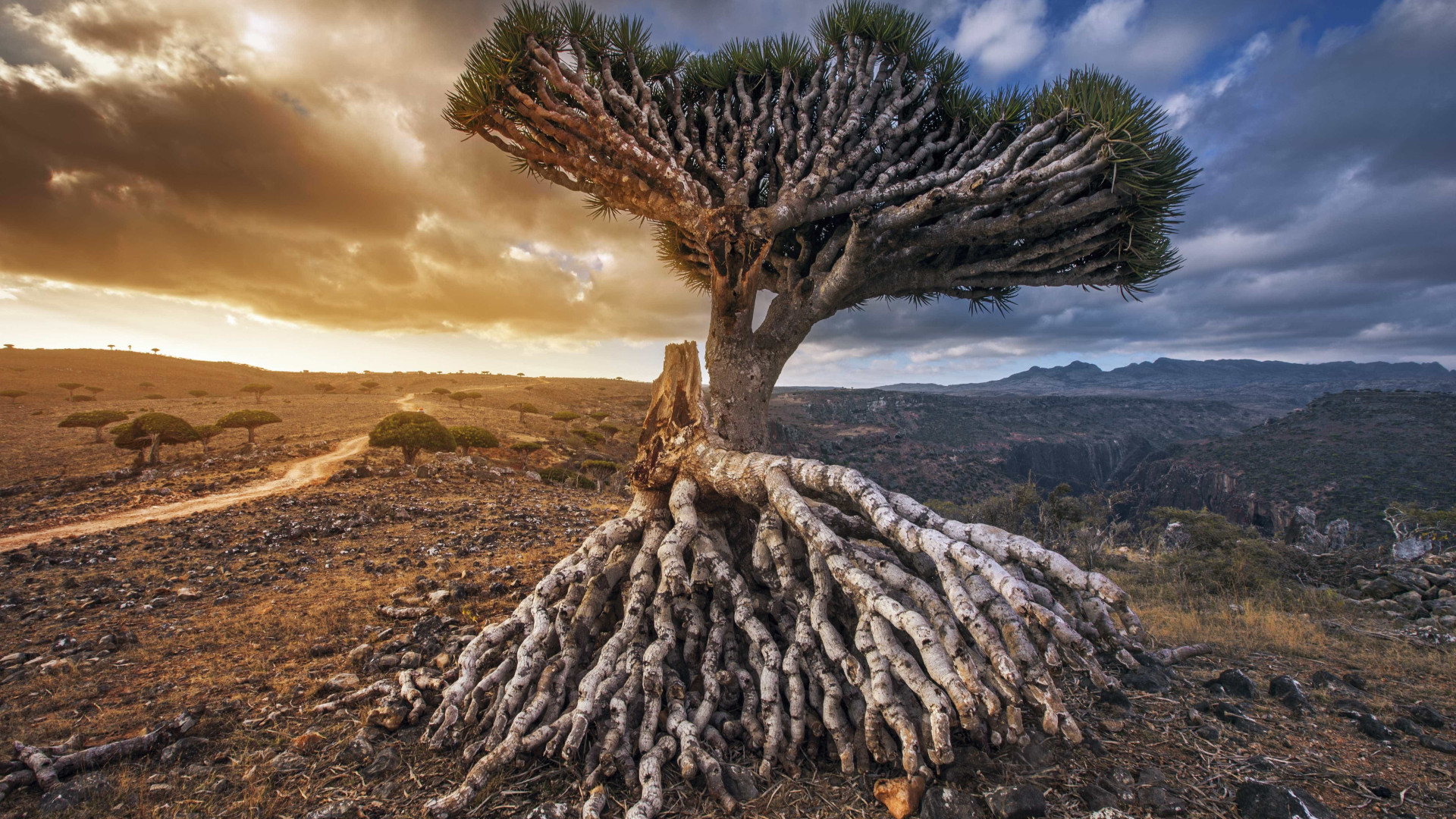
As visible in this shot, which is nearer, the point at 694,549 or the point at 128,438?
the point at 694,549

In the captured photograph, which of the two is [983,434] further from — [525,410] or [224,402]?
[224,402]

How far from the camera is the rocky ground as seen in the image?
10.6 feet

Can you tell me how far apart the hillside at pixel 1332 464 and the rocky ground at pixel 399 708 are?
40037 millimetres

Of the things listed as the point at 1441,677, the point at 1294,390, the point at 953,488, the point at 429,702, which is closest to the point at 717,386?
the point at 429,702

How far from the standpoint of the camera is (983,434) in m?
90.2

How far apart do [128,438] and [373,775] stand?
24.4 metres

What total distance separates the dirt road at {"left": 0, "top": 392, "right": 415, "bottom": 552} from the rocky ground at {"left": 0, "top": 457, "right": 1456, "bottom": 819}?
2.95m

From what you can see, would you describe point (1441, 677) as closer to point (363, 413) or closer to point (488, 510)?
point (488, 510)

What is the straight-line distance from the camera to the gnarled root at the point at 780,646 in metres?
3.01

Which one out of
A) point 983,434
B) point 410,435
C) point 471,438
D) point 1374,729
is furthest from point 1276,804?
point 983,434

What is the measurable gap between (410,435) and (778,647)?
773 inches

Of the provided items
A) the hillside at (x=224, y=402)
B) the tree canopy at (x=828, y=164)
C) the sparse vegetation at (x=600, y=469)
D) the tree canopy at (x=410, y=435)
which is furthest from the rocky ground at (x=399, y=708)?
the hillside at (x=224, y=402)

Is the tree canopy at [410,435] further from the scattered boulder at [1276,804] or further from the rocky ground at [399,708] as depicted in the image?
the scattered boulder at [1276,804]

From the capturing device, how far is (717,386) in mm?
6848
